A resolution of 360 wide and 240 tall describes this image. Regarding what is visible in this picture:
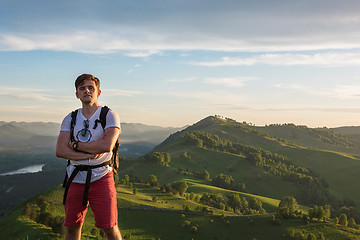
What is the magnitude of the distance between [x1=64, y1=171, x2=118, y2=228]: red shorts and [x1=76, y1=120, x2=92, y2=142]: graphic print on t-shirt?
1.03m

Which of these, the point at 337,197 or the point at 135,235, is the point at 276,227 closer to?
the point at 135,235

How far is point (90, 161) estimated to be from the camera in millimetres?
7000

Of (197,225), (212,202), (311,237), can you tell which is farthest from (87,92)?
(212,202)

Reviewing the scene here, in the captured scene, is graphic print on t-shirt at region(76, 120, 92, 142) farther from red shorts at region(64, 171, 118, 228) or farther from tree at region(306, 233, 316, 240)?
tree at region(306, 233, 316, 240)

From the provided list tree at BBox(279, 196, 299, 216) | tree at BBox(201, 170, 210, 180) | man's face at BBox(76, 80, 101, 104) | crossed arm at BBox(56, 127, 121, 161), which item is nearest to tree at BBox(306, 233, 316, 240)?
tree at BBox(279, 196, 299, 216)

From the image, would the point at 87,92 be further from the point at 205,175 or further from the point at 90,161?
the point at 205,175

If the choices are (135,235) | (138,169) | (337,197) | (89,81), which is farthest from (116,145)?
(337,197)

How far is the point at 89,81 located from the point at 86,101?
52 centimetres

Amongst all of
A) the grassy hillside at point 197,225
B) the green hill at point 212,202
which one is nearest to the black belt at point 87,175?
the green hill at point 212,202

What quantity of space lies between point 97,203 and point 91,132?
171 cm

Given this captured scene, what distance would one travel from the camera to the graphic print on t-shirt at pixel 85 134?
23.3 ft

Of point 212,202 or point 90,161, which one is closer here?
point 90,161

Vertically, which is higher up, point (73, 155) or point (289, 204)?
point (73, 155)

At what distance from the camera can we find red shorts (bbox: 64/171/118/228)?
22.3 feet
